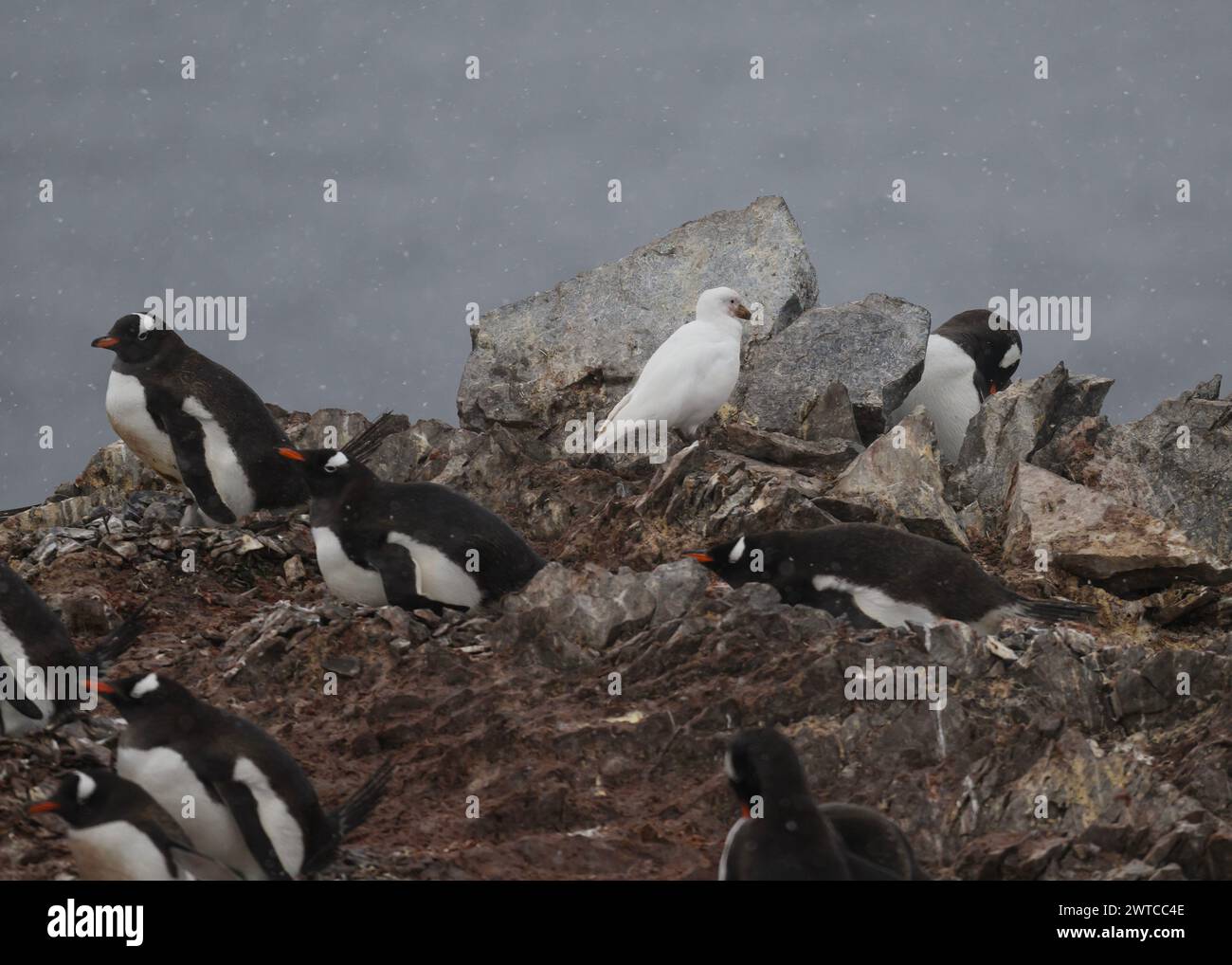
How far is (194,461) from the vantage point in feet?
40.6

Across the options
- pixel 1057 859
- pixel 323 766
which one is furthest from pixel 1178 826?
pixel 323 766

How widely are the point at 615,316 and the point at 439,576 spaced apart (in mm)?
6417

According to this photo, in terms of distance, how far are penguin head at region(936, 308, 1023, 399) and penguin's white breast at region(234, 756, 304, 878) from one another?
1103 centimetres

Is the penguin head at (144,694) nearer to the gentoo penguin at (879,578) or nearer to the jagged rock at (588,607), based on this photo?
the jagged rock at (588,607)

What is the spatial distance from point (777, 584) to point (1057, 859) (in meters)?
Result: 3.17

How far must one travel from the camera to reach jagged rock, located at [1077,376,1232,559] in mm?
13039

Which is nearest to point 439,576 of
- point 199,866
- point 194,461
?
point 194,461

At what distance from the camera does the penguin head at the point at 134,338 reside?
41.6 feet

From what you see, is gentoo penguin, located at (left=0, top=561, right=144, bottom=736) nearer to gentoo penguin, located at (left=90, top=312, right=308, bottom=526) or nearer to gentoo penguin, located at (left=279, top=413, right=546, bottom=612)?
gentoo penguin, located at (left=279, top=413, right=546, bottom=612)

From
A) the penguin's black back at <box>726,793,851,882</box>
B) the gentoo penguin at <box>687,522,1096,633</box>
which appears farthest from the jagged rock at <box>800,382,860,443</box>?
the penguin's black back at <box>726,793,851,882</box>

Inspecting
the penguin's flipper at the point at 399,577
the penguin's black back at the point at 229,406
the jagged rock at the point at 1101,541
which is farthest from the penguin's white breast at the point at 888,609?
the penguin's black back at the point at 229,406

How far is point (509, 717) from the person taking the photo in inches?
332

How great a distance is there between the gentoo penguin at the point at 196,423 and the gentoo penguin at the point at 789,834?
23.1 ft

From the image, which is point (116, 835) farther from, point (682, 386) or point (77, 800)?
point (682, 386)
